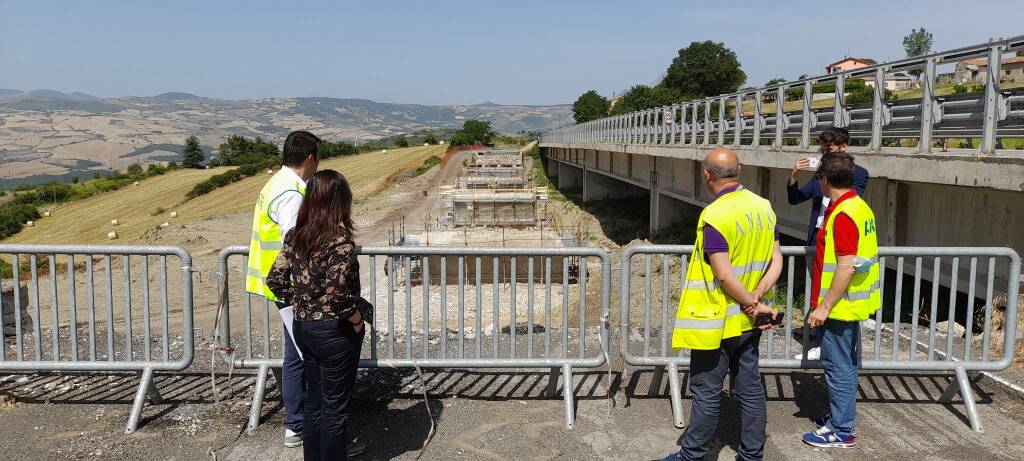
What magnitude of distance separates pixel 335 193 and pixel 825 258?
2920 mm

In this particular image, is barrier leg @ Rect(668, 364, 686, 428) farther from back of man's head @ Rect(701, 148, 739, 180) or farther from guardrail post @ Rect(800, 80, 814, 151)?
guardrail post @ Rect(800, 80, 814, 151)

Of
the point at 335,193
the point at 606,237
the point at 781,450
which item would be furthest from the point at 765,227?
the point at 606,237

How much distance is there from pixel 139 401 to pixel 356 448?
168 centimetres

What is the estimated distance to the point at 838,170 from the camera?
434cm

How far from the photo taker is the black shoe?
14.7 feet

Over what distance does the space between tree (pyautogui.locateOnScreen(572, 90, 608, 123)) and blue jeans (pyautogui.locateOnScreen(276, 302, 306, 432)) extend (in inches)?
4614

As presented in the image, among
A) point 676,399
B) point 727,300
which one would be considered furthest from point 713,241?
point 676,399

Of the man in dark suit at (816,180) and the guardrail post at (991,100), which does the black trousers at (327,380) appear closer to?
the man in dark suit at (816,180)

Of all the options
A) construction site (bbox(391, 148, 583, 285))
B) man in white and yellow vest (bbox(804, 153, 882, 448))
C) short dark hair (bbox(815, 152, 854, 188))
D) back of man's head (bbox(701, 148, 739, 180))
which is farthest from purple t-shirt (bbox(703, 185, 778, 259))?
construction site (bbox(391, 148, 583, 285))

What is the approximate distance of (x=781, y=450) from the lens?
4.59 m

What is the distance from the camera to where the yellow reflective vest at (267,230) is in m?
4.20

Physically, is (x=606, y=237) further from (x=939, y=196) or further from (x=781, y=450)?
(x=781, y=450)

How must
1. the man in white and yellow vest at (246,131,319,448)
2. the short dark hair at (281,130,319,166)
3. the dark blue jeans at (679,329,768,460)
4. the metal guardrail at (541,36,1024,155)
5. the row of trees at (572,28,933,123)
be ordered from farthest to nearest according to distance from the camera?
the row of trees at (572,28,933,123)
the metal guardrail at (541,36,1024,155)
the short dark hair at (281,130,319,166)
the man in white and yellow vest at (246,131,319,448)
the dark blue jeans at (679,329,768,460)

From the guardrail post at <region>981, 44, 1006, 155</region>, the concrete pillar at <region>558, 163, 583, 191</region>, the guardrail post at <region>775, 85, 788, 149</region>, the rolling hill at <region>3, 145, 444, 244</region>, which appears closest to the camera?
the guardrail post at <region>981, 44, 1006, 155</region>
